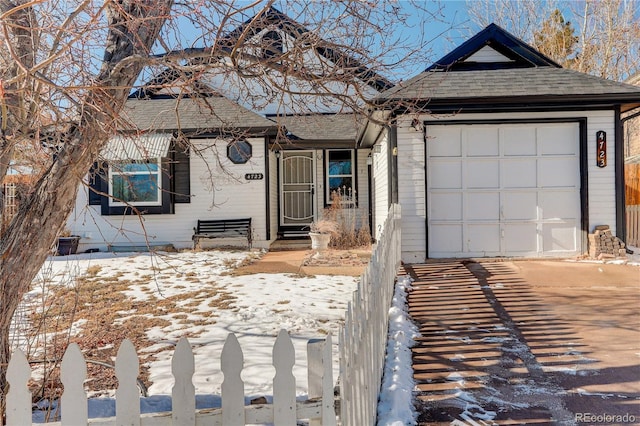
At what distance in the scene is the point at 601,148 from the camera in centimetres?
730

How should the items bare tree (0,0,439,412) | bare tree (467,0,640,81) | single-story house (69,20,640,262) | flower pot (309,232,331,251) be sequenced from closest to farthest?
1. bare tree (0,0,439,412)
2. single-story house (69,20,640,262)
3. flower pot (309,232,331,251)
4. bare tree (467,0,640,81)

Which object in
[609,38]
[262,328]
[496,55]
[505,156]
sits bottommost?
[262,328]

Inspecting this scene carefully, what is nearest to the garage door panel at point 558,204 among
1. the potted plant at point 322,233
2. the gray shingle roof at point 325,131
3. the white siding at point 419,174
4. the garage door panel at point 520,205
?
the garage door panel at point 520,205

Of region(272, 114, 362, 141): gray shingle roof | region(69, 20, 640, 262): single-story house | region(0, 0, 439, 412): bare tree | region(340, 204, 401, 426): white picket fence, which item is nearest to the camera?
region(340, 204, 401, 426): white picket fence

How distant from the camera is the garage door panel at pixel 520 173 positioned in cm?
755

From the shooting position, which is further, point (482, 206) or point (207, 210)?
point (207, 210)

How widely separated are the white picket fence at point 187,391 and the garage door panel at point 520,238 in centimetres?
688

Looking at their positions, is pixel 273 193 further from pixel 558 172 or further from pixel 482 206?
pixel 558 172

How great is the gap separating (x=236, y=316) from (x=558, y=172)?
21.1 feet

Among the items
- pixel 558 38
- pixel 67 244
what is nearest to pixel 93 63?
pixel 67 244

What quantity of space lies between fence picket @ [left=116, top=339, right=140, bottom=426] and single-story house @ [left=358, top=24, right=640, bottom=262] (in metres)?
6.34

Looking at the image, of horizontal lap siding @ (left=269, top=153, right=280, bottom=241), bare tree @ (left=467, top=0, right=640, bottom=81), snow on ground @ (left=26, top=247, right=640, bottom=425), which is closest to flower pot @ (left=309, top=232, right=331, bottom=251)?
snow on ground @ (left=26, top=247, right=640, bottom=425)

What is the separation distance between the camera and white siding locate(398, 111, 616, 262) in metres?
7.32

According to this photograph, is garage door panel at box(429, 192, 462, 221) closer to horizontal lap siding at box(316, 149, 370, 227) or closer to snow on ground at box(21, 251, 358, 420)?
snow on ground at box(21, 251, 358, 420)
